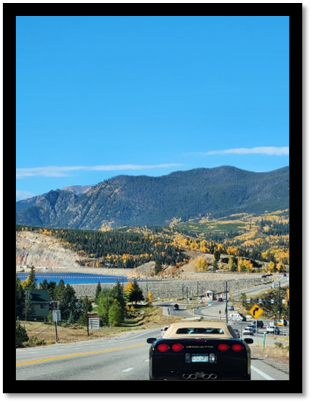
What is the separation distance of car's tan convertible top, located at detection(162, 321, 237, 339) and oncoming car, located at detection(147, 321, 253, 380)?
24 cm

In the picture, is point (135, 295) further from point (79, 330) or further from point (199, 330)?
point (199, 330)

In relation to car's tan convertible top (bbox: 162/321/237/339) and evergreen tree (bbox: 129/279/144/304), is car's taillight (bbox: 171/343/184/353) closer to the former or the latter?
car's tan convertible top (bbox: 162/321/237/339)

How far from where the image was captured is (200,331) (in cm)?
1323

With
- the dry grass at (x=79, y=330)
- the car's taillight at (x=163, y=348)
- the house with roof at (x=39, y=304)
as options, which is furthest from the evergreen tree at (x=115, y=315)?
the car's taillight at (x=163, y=348)

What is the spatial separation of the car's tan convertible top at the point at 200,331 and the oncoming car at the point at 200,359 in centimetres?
24

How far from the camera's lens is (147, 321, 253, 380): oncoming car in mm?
12062

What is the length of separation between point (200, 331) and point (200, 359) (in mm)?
1155

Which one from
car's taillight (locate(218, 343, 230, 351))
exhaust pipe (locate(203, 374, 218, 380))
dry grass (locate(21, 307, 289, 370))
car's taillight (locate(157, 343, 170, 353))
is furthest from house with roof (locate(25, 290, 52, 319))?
car's taillight (locate(218, 343, 230, 351))

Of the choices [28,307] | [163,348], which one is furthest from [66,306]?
[163,348]

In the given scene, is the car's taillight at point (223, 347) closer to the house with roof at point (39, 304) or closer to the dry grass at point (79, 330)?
the dry grass at point (79, 330)

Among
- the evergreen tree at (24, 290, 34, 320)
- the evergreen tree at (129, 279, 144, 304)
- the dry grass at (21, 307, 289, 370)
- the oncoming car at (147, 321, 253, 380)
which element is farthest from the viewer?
the evergreen tree at (129, 279, 144, 304)
